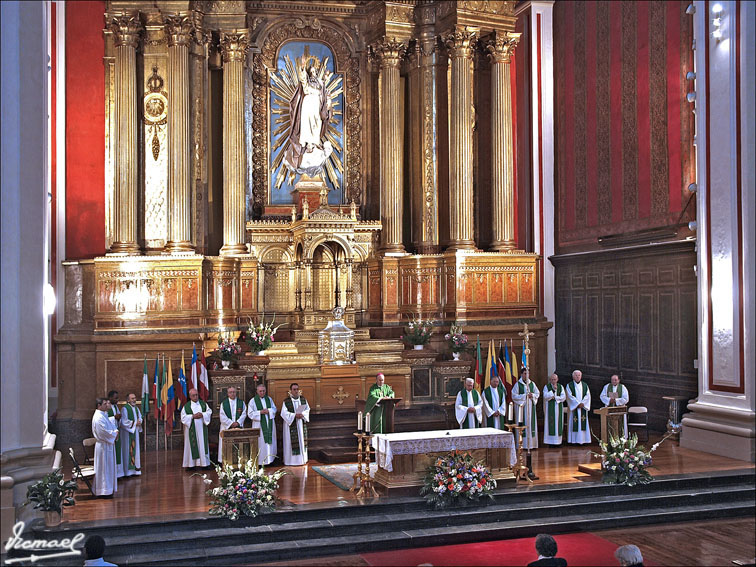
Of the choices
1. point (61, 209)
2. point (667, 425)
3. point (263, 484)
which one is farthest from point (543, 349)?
point (61, 209)

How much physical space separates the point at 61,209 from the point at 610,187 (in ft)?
37.7

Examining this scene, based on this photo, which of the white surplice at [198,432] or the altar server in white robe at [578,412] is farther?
the altar server in white robe at [578,412]

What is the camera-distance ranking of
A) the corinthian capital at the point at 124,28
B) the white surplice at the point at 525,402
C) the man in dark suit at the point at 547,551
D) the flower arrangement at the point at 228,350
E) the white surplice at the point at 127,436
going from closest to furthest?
the man in dark suit at the point at 547,551 → the white surplice at the point at 127,436 → the white surplice at the point at 525,402 → the flower arrangement at the point at 228,350 → the corinthian capital at the point at 124,28

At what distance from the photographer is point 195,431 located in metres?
14.4

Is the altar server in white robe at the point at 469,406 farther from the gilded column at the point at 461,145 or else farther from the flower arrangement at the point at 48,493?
the flower arrangement at the point at 48,493

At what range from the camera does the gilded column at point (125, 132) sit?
17.6 metres

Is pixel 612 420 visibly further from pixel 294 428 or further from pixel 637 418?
pixel 294 428

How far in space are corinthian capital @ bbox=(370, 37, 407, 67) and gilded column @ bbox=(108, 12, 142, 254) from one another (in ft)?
17.3

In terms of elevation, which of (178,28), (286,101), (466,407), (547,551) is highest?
(178,28)

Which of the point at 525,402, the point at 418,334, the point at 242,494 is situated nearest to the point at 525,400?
the point at 525,402

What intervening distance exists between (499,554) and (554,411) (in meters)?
6.03

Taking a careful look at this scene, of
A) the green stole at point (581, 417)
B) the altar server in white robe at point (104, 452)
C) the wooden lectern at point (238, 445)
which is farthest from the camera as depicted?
the green stole at point (581, 417)

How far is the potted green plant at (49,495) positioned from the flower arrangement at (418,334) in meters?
8.71

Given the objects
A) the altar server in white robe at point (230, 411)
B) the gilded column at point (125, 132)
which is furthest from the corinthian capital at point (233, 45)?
Result: the altar server in white robe at point (230, 411)
